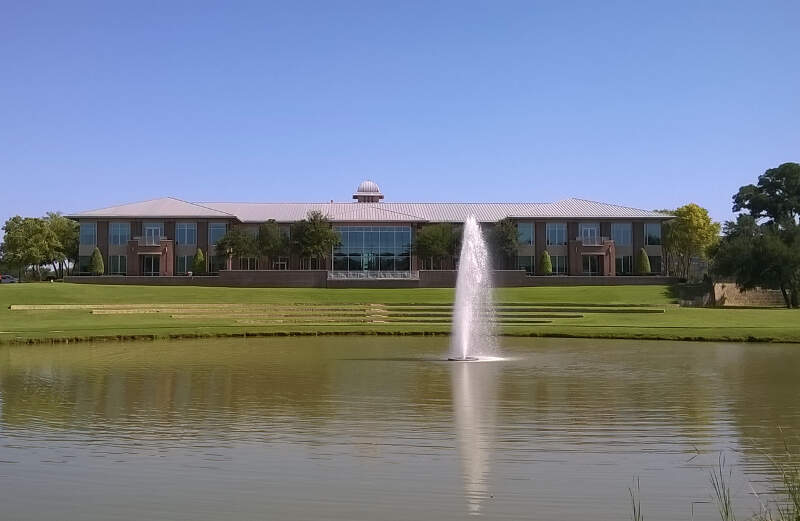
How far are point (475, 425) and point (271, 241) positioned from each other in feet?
205

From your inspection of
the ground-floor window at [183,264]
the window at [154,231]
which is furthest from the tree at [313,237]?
the window at [154,231]

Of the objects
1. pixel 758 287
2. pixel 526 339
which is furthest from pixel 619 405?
pixel 758 287

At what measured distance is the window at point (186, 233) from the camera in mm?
77062

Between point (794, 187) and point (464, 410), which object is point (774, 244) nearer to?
point (794, 187)

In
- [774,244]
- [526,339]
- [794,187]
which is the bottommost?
[526,339]

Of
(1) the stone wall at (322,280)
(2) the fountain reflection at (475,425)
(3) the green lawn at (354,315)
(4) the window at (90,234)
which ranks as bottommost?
(2) the fountain reflection at (475,425)

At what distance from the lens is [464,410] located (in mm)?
15562

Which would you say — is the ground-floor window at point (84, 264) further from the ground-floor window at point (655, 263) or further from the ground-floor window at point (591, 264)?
the ground-floor window at point (655, 263)

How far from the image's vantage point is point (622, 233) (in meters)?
78.8

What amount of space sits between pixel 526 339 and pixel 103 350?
56.8 feet

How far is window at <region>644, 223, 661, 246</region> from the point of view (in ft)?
258

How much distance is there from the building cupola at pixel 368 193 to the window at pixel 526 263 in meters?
24.2

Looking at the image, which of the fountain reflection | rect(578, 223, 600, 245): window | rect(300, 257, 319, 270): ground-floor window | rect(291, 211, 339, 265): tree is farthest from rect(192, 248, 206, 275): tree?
the fountain reflection

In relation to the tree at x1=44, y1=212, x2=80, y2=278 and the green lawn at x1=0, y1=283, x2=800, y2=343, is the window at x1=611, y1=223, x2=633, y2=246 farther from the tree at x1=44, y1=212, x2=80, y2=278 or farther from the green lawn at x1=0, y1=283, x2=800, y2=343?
the tree at x1=44, y1=212, x2=80, y2=278
